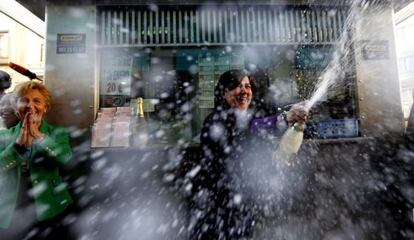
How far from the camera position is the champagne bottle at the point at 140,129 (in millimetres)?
2999

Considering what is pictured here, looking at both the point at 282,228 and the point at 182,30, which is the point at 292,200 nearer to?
the point at 282,228

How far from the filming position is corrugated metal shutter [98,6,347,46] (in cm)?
318

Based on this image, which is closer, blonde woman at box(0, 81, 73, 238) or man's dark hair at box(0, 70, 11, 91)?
blonde woman at box(0, 81, 73, 238)

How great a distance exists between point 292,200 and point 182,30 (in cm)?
235

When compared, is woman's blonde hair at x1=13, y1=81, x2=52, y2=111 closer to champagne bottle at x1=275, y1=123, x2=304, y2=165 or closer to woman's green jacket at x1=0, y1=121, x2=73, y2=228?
woman's green jacket at x1=0, y1=121, x2=73, y2=228

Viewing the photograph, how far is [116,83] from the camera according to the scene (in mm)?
3318

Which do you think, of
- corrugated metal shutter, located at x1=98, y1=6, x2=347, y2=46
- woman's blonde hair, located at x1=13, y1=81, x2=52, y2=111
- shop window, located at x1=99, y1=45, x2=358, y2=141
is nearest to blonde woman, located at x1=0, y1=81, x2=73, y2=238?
woman's blonde hair, located at x1=13, y1=81, x2=52, y2=111

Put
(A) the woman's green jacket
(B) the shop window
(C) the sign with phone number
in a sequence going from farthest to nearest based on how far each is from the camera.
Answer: (B) the shop window → (C) the sign with phone number → (A) the woman's green jacket

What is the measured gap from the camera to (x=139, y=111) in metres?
3.21

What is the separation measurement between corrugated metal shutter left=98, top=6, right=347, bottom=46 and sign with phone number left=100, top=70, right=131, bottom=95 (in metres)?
0.37

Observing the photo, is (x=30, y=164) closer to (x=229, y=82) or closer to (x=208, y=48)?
(x=229, y=82)

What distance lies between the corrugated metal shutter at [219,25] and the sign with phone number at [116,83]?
0.37m

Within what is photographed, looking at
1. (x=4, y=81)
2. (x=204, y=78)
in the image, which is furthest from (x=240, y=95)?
(x=4, y=81)

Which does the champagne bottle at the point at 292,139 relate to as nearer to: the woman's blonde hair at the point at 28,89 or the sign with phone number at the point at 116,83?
the sign with phone number at the point at 116,83
